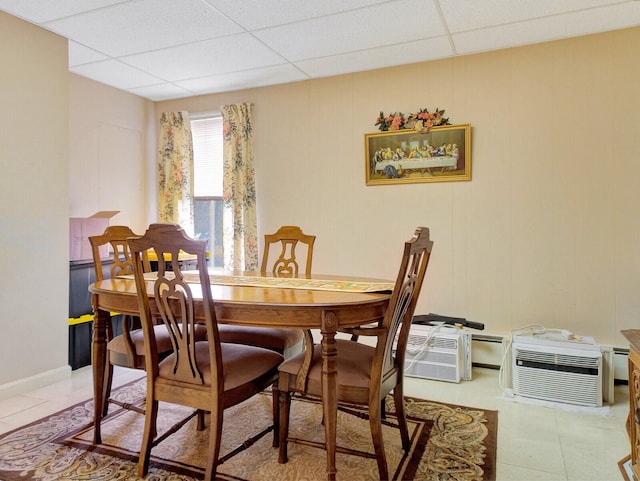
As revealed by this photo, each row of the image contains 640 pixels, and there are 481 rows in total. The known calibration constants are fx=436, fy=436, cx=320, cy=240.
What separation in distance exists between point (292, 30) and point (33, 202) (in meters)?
2.11

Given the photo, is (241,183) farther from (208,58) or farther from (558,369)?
(558,369)

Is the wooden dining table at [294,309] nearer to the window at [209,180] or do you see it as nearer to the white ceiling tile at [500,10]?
the white ceiling tile at [500,10]

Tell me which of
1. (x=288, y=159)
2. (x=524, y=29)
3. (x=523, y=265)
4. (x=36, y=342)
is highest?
(x=524, y=29)

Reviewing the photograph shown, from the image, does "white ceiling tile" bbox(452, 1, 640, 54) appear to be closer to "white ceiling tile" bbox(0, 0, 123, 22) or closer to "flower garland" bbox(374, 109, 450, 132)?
"flower garland" bbox(374, 109, 450, 132)

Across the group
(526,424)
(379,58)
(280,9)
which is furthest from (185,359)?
(379,58)

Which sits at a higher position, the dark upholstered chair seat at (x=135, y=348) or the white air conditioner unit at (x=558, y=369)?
the dark upholstered chair seat at (x=135, y=348)

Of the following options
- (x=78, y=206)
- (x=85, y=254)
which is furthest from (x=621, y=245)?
(x=78, y=206)

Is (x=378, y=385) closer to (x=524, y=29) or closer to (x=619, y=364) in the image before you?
(x=619, y=364)

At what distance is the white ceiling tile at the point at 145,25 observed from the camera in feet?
8.82

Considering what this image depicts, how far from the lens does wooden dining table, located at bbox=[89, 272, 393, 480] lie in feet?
5.76

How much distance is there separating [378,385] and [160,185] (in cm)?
350

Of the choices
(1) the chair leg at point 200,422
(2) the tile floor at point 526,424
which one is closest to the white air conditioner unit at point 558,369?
(2) the tile floor at point 526,424

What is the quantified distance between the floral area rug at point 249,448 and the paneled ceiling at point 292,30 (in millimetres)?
2437

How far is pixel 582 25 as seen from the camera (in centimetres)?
289
